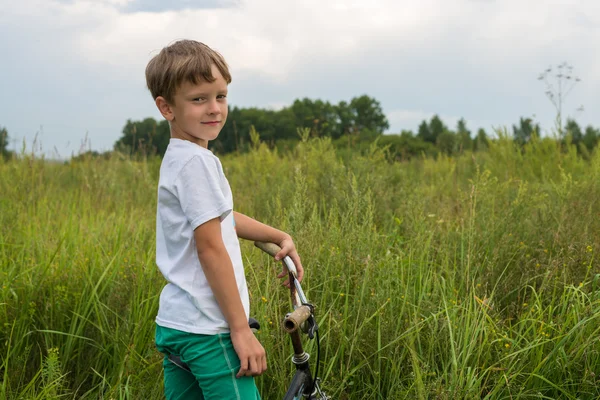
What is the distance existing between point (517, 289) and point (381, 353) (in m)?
1.20

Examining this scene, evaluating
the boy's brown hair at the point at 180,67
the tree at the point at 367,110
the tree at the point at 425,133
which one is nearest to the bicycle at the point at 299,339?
the boy's brown hair at the point at 180,67

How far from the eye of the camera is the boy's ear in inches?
76.1

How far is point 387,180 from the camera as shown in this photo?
6.66m

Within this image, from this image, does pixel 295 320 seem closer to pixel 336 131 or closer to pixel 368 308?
pixel 368 308

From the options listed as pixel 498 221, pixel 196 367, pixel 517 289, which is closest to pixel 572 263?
pixel 517 289

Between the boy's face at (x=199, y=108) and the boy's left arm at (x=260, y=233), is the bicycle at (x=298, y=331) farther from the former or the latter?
the boy's face at (x=199, y=108)

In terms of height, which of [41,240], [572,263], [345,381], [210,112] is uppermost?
[210,112]

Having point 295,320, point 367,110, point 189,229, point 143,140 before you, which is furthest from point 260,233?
point 367,110

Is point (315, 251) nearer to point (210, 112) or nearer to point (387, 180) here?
point (210, 112)

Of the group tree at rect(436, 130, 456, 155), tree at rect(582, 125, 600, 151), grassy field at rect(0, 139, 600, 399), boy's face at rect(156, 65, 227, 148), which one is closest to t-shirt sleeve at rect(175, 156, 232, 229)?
boy's face at rect(156, 65, 227, 148)

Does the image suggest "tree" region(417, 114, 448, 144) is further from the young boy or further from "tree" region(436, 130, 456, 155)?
the young boy

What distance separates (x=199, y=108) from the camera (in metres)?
1.88

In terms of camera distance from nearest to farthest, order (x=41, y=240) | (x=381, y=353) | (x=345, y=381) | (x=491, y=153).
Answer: (x=345, y=381) < (x=381, y=353) < (x=41, y=240) < (x=491, y=153)

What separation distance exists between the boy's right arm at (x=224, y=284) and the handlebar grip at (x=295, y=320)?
0.39ft
